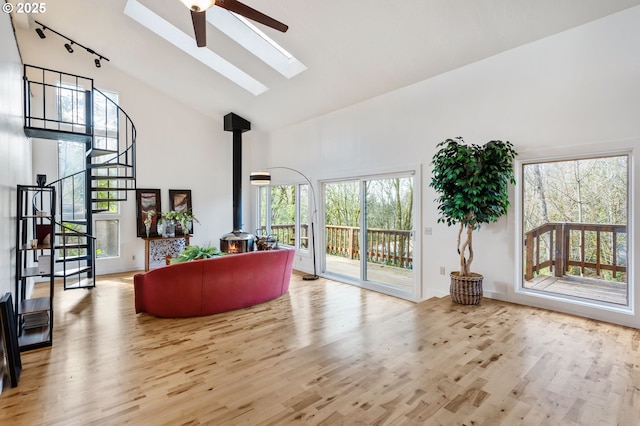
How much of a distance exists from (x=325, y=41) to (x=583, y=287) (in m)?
4.36

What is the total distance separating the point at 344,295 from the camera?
5.03 meters

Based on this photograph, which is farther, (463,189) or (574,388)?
(463,189)

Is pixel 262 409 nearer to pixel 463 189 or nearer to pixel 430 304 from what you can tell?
pixel 430 304

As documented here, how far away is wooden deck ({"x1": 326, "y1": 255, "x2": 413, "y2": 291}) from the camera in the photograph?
519 centimetres

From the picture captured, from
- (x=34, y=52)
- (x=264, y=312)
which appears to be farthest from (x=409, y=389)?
(x=34, y=52)

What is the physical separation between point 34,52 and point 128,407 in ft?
22.6

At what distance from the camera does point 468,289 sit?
3.88m

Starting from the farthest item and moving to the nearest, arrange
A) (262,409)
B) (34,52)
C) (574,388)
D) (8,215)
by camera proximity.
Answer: (34,52) < (8,215) < (574,388) < (262,409)

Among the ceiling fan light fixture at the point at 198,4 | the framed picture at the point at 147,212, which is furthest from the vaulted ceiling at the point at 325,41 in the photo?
the framed picture at the point at 147,212

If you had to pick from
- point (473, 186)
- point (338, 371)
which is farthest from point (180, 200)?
point (473, 186)

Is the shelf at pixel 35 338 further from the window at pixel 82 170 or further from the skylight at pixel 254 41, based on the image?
the skylight at pixel 254 41

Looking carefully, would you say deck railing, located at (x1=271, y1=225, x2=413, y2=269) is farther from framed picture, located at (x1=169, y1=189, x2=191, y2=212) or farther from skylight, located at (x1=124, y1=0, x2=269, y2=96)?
skylight, located at (x1=124, y1=0, x2=269, y2=96)

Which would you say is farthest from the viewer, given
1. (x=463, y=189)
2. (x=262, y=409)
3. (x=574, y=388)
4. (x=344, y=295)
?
(x=344, y=295)

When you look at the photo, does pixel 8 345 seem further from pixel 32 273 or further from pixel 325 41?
pixel 325 41
